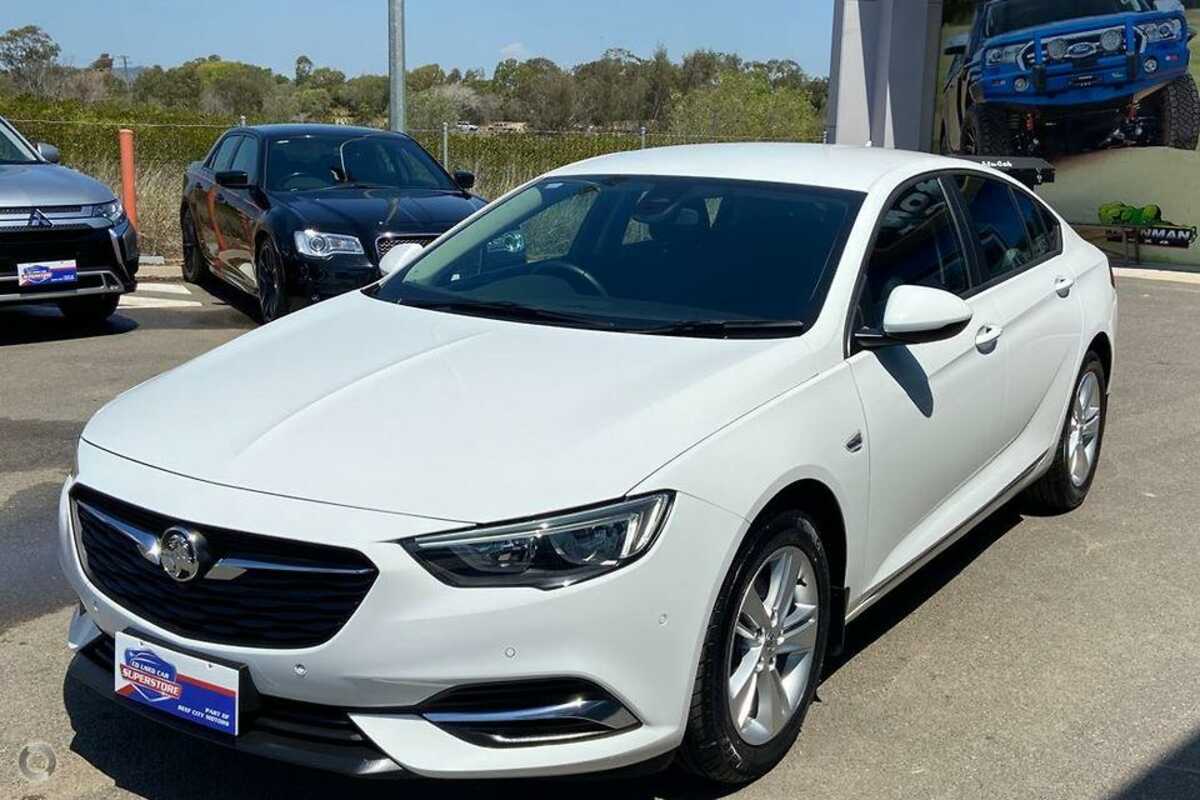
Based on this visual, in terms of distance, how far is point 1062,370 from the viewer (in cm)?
516

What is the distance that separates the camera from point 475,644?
2.69 metres

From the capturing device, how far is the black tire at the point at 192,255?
472 inches

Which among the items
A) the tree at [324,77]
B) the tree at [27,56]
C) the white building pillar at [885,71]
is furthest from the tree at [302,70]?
the white building pillar at [885,71]

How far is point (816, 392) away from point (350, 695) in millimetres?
1465

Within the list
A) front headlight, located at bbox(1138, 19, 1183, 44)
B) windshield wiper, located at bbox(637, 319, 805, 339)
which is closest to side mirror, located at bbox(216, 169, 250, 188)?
windshield wiper, located at bbox(637, 319, 805, 339)

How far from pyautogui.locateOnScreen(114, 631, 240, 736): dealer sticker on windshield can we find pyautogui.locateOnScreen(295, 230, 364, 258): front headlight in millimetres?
6163

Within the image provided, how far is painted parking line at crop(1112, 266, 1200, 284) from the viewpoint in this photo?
46.1 feet

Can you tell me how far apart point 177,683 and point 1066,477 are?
3.94 m

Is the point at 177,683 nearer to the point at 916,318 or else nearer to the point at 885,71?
the point at 916,318

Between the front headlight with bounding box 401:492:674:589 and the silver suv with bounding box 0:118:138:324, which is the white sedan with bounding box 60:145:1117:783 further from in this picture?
the silver suv with bounding box 0:118:138:324

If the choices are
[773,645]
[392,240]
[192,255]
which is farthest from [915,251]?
[192,255]

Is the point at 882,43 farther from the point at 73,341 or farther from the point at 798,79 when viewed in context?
the point at 798,79

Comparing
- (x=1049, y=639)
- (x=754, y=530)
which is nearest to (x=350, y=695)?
(x=754, y=530)

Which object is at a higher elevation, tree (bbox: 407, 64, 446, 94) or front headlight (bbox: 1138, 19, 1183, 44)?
tree (bbox: 407, 64, 446, 94)
